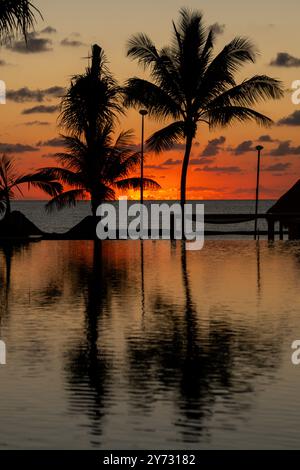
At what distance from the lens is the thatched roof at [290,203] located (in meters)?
58.7

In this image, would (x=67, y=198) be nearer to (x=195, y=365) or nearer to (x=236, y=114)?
(x=236, y=114)

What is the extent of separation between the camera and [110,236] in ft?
167

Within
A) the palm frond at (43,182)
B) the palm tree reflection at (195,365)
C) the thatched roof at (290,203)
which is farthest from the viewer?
the thatched roof at (290,203)

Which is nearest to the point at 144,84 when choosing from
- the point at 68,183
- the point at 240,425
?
the point at 68,183

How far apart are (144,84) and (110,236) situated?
25.3ft

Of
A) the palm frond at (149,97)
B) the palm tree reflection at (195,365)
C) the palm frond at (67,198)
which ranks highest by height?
the palm frond at (149,97)

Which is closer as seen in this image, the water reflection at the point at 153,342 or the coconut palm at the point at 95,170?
the water reflection at the point at 153,342

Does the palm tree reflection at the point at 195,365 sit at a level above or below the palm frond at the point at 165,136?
below

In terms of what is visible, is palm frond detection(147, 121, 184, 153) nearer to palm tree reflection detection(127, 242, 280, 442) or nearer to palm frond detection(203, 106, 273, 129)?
palm frond detection(203, 106, 273, 129)

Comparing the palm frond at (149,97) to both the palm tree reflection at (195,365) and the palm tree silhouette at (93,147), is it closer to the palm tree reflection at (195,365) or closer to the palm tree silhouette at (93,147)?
the palm tree silhouette at (93,147)

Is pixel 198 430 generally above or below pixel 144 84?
below

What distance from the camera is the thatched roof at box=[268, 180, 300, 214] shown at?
5872 centimetres

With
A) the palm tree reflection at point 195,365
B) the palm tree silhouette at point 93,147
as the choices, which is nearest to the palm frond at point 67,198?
the palm tree silhouette at point 93,147

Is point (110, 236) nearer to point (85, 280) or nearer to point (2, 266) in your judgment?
point (2, 266)
